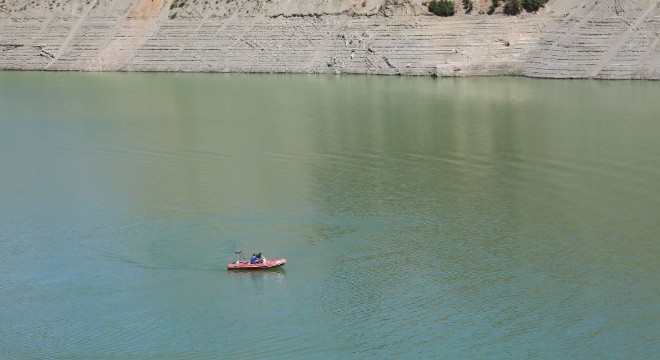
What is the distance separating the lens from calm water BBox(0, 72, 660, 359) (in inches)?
774

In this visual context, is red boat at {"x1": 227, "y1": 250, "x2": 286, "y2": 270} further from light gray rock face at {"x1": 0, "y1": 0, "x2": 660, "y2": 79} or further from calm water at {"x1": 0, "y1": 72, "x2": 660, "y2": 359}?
light gray rock face at {"x1": 0, "y1": 0, "x2": 660, "y2": 79}

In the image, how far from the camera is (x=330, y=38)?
60281mm

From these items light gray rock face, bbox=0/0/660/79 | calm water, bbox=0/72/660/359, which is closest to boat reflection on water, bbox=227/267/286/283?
calm water, bbox=0/72/660/359

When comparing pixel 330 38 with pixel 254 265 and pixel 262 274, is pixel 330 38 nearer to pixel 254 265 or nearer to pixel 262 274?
pixel 254 265

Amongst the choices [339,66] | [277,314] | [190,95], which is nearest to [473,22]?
[339,66]

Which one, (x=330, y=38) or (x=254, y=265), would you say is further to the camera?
(x=330, y=38)

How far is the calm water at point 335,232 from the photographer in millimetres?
19656

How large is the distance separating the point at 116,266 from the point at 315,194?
7.29 m

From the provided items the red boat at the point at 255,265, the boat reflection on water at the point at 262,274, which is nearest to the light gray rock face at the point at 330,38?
the red boat at the point at 255,265

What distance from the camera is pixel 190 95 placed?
50656mm

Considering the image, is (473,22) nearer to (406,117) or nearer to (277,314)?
(406,117)

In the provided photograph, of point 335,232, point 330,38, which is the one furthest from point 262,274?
point 330,38

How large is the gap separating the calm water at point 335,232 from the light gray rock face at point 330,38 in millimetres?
11138

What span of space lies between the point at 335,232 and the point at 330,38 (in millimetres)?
35789
